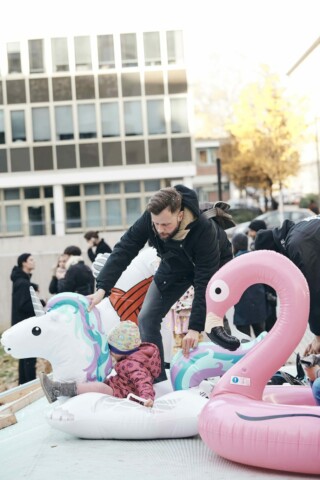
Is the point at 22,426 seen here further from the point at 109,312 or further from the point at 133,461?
the point at 133,461

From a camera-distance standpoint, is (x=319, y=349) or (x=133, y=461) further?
(x=319, y=349)

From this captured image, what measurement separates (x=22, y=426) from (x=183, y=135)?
30.4 meters

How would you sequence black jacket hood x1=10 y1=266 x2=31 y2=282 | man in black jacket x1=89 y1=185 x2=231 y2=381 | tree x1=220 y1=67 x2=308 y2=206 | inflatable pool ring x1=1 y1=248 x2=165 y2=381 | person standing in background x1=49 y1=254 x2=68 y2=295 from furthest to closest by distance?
tree x1=220 y1=67 x2=308 y2=206 → person standing in background x1=49 y1=254 x2=68 y2=295 → black jacket hood x1=10 y1=266 x2=31 y2=282 → inflatable pool ring x1=1 y1=248 x2=165 y2=381 → man in black jacket x1=89 y1=185 x2=231 y2=381

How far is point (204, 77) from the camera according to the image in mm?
62781

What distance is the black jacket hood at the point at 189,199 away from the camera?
594 cm

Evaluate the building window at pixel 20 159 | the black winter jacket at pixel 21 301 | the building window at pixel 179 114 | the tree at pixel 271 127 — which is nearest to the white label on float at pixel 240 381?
the black winter jacket at pixel 21 301

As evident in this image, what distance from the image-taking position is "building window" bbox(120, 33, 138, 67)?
36.1m

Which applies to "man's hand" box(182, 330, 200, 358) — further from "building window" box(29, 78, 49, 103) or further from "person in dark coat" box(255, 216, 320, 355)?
"building window" box(29, 78, 49, 103)

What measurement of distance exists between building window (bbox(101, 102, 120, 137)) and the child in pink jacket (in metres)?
31.1

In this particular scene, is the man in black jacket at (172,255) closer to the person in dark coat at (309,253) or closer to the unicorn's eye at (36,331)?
the unicorn's eye at (36,331)

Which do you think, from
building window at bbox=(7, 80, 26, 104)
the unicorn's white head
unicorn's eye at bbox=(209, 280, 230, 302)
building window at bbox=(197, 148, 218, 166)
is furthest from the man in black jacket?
building window at bbox=(197, 148, 218, 166)

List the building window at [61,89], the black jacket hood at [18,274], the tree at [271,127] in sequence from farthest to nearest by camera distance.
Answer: the tree at [271,127] < the building window at [61,89] < the black jacket hood at [18,274]

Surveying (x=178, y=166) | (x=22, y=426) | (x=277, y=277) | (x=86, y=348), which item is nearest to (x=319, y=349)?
(x=277, y=277)

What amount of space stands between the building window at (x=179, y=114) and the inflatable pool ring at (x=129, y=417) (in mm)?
31115
